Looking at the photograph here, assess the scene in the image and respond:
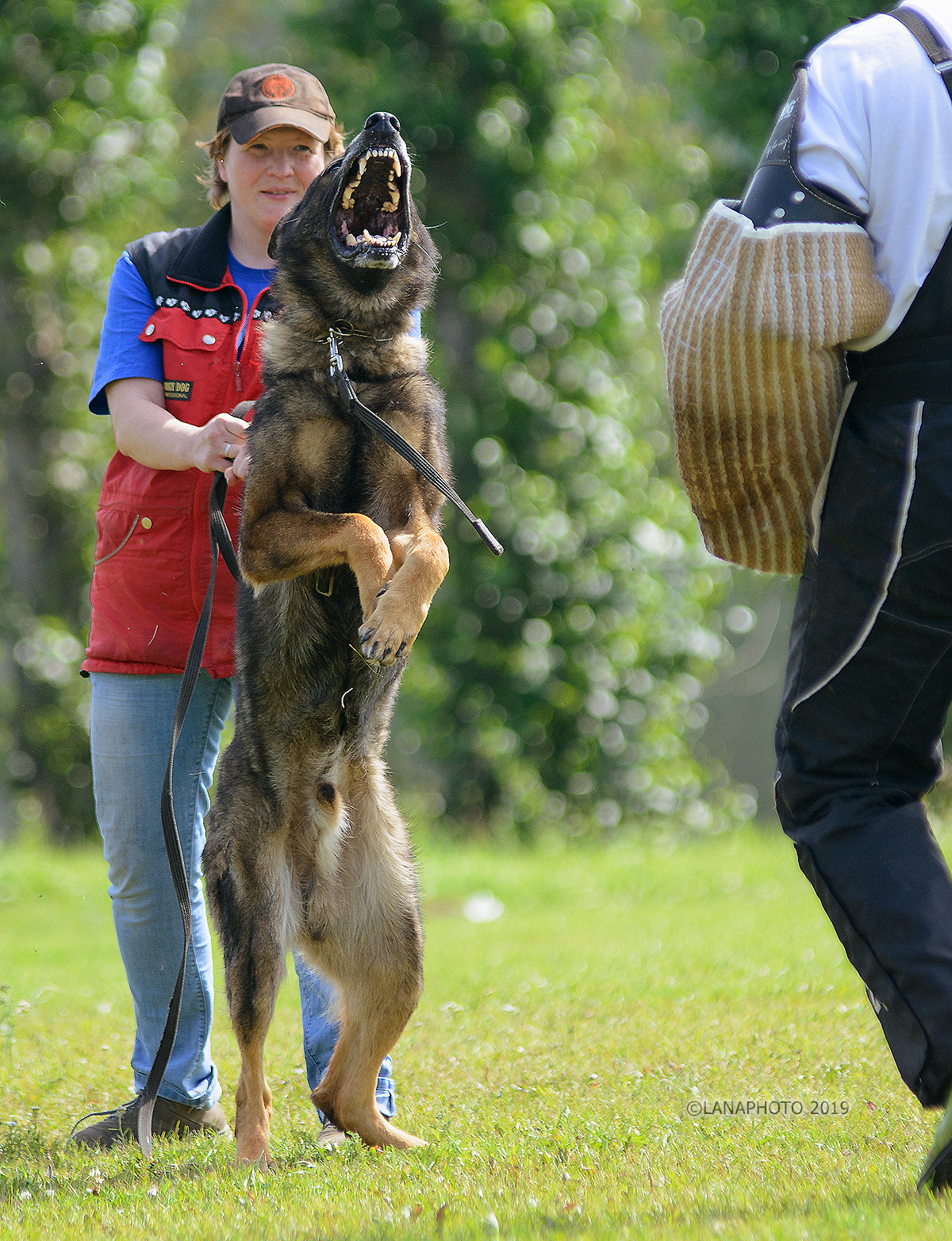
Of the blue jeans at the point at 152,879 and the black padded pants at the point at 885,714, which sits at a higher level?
the black padded pants at the point at 885,714

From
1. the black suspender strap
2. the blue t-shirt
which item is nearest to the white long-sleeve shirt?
the black suspender strap

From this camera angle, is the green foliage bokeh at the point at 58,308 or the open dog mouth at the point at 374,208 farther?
the green foliage bokeh at the point at 58,308

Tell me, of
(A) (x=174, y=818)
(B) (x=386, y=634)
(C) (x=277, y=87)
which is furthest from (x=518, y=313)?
(B) (x=386, y=634)

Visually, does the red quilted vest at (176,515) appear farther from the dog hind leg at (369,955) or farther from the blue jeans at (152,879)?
the dog hind leg at (369,955)

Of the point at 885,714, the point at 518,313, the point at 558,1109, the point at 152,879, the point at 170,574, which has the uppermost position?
the point at 885,714

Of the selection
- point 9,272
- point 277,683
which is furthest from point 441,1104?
point 9,272

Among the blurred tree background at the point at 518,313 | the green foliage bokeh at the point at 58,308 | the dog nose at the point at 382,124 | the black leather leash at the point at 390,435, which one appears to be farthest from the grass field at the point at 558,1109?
the green foliage bokeh at the point at 58,308

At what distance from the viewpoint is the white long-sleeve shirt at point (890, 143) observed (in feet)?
7.50

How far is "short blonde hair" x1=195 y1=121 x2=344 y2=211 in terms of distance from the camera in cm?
387

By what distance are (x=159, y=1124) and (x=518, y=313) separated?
1073 cm

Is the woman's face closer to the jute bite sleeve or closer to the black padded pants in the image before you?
the jute bite sleeve

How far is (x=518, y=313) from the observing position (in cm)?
1327

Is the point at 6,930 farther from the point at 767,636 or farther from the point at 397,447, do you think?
the point at 767,636

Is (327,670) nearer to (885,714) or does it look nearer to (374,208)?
(374,208)
